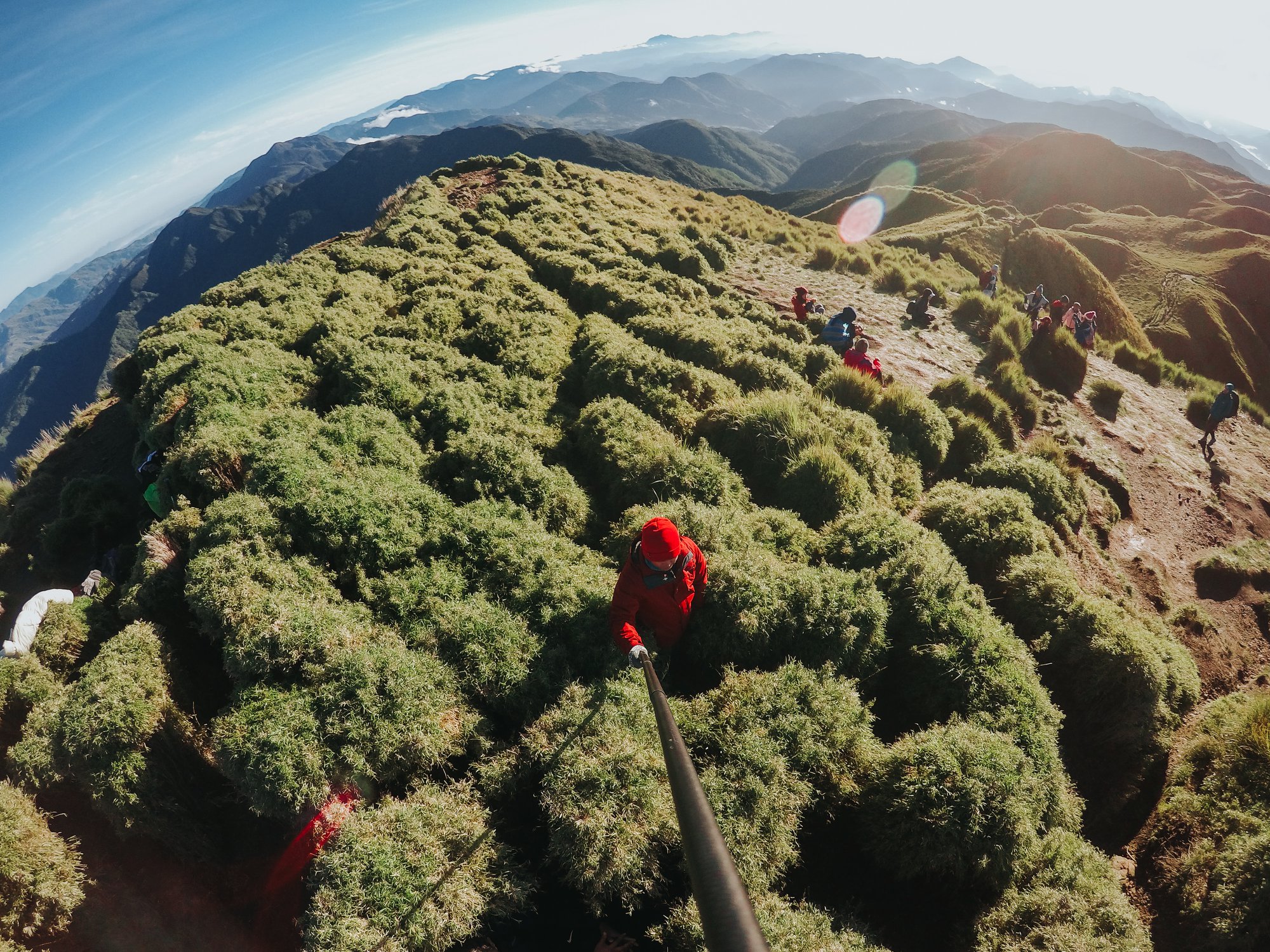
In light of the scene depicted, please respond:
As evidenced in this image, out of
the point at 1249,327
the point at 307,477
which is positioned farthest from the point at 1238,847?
the point at 1249,327

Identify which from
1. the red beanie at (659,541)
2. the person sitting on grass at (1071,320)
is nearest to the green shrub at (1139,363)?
the person sitting on grass at (1071,320)

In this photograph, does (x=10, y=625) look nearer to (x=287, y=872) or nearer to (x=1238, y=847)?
(x=287, y=872)

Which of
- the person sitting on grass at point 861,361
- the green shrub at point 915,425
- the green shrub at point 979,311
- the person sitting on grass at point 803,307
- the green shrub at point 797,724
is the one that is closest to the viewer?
the green shrub at point 797,724

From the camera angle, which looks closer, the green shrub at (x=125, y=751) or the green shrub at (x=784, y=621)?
the green shrub at (x=125, y=751)

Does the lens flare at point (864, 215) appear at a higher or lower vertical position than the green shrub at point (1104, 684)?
higher

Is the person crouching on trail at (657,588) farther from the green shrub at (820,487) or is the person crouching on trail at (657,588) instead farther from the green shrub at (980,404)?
the green shrub at (980,404)

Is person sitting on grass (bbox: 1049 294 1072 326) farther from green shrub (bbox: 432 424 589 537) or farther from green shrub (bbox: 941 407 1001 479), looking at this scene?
green shrub (bbox: 432 424 589 537)

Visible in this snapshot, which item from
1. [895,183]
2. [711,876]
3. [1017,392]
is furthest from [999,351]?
[895,183]

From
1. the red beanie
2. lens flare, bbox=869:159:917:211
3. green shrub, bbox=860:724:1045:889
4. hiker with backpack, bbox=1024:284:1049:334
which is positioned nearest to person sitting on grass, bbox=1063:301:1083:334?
hiker with backpack, bbox=1024:284:1049:334

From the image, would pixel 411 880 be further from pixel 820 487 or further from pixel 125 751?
pixel 820 487
